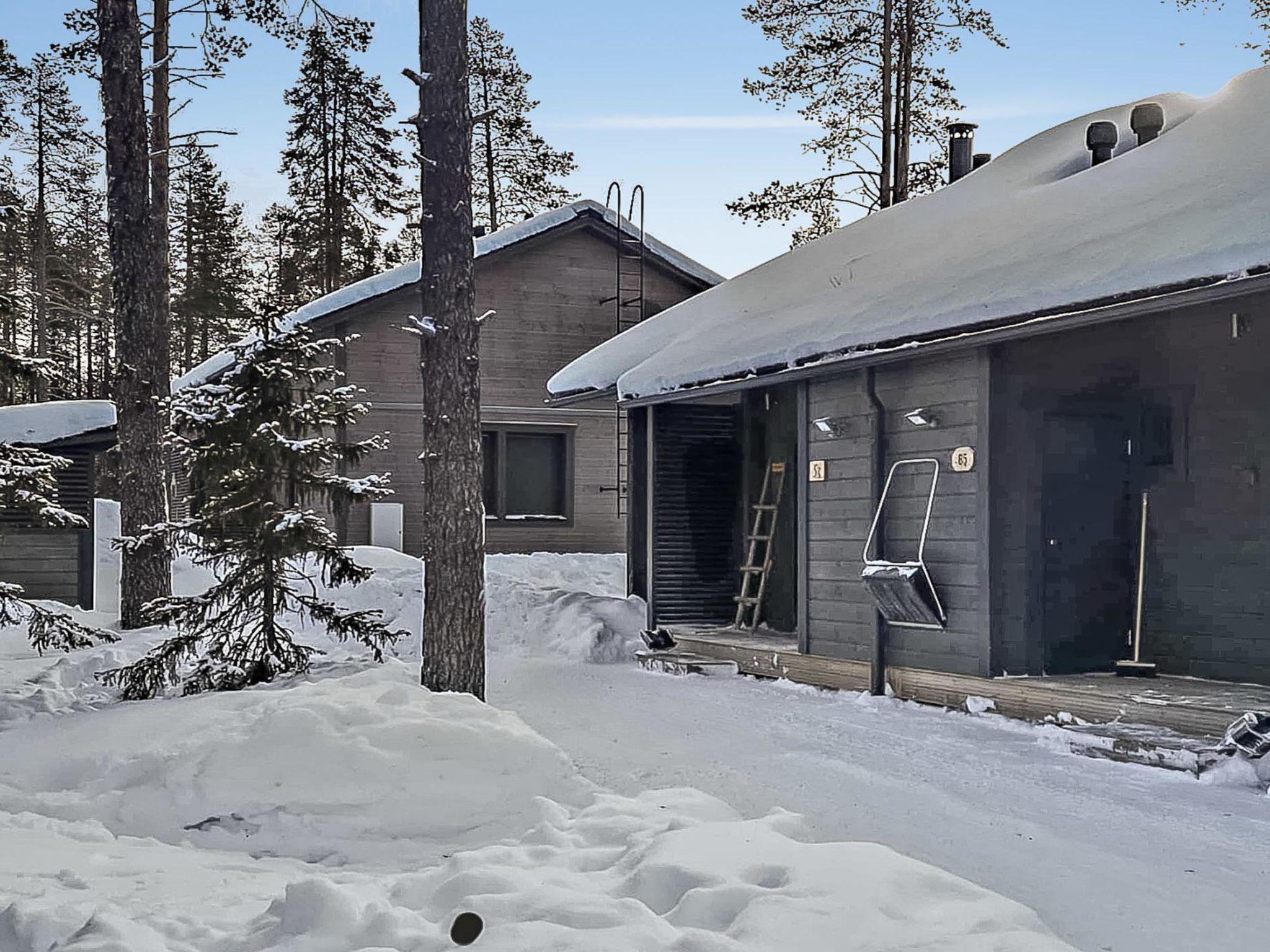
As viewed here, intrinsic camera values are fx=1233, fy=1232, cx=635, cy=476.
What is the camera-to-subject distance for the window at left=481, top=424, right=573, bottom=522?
17938 millimetres

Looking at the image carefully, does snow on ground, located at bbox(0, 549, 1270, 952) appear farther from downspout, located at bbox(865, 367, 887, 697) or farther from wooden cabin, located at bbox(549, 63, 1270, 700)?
wooden cabin, located at bbox(549, 63, 1270, 700)

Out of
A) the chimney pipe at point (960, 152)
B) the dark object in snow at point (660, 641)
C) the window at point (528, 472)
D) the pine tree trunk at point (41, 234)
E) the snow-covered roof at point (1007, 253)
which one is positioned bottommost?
the dark object in snow at point (660, 641)

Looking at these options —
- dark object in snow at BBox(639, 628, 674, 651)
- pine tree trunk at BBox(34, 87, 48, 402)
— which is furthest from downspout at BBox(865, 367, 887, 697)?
pine tree trunk at BBox(34, 87, 48, 402)

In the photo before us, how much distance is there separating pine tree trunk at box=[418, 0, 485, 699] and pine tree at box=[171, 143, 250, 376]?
24209 mm

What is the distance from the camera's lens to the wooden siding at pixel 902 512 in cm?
847

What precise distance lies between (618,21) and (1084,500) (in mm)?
9424

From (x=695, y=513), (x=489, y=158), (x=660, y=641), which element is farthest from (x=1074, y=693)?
(x=489, y=158)

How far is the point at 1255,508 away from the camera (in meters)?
8.26

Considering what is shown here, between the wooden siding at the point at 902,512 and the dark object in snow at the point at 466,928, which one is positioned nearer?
the dark object in snow at the point at 466,928

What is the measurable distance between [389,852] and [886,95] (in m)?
17.7

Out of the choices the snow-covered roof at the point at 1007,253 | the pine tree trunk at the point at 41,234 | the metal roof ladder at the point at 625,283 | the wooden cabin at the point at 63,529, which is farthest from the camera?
the pine tree trunk at the point at 41,234

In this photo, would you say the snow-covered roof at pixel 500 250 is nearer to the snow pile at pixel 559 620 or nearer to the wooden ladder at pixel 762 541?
the snow pile at pixel 559 620

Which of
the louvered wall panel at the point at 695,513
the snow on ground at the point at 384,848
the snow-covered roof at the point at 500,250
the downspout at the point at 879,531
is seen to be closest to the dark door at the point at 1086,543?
the downspout at the point at 879,531

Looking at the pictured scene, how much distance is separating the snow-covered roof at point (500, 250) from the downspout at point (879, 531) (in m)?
8.75
